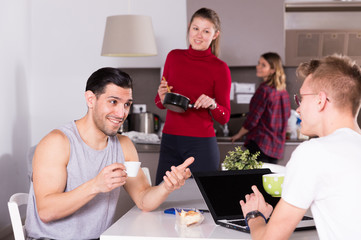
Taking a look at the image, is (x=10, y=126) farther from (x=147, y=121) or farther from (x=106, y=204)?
(x=106, y=204)

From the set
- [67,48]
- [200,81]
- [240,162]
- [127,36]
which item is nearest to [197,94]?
[200,81]

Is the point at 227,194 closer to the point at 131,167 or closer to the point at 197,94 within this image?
the point at 131,167

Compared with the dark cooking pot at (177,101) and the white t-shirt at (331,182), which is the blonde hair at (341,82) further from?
the dark cooking pot at (177,101)

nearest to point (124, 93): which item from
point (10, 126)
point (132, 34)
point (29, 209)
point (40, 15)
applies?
point (29, 209)

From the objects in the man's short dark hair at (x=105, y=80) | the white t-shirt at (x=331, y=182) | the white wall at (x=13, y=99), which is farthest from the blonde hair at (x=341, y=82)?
the white wall at (x=13, y=99)

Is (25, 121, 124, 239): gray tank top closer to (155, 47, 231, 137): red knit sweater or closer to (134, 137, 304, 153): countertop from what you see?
(155, 47, 231, 137): red knit sweater

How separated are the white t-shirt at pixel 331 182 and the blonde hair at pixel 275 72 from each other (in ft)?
9.26

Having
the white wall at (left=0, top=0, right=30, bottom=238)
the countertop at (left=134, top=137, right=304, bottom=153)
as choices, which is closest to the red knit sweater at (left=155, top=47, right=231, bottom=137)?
the countertop at (left=134, top=137, right=304, bottom=153)

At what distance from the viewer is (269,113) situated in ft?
13.4

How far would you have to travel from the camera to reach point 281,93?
13.3 ft

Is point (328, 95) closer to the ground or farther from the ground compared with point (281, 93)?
farther from the ground

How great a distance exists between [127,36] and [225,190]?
2472 millimetres

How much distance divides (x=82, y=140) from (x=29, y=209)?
33 centimetres

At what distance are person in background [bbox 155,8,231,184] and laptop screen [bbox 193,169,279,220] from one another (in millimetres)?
900
